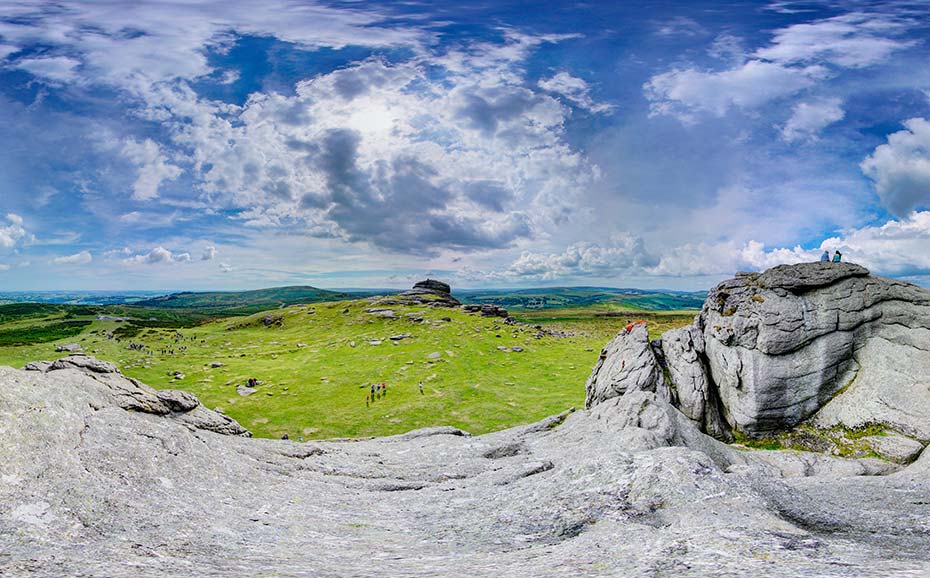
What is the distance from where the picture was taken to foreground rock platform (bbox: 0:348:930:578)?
14.2m

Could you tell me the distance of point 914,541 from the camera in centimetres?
1697

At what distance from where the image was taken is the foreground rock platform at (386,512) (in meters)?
14.2

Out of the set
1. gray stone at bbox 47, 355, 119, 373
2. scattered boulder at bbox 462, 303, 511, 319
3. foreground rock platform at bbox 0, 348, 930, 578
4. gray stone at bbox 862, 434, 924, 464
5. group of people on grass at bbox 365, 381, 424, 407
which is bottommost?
group of people on grass at bbox 365, 381, 424, 407

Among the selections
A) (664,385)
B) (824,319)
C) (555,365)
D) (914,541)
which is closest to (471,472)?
(914,541)

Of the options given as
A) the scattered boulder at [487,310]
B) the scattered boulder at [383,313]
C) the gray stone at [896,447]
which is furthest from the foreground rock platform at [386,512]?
the scattered boulder at [487,310]

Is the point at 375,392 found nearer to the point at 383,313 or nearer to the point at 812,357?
the point at 812,357

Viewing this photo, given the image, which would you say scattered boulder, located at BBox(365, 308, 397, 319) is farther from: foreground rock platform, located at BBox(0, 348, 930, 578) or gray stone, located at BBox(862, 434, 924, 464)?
gray stone, located at BBox(862, 434, 924, 464)

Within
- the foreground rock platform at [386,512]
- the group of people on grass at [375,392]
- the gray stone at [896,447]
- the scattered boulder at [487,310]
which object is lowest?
the group of people on grass at [375,392]

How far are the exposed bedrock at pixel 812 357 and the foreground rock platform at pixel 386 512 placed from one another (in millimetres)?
10546

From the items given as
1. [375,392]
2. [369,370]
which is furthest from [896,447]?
[369,370]

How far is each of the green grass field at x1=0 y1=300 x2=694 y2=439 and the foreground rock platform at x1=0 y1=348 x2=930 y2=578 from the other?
44.4 m

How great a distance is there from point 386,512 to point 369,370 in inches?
3317

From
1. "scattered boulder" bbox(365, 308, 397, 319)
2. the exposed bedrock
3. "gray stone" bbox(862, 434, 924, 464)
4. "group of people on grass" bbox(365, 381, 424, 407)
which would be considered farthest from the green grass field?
"gray stone" bbox(862, 434, 924, 464)

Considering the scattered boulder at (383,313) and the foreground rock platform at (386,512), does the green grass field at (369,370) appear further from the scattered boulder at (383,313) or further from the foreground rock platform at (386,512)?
the foreground rock platform at (386,512)
